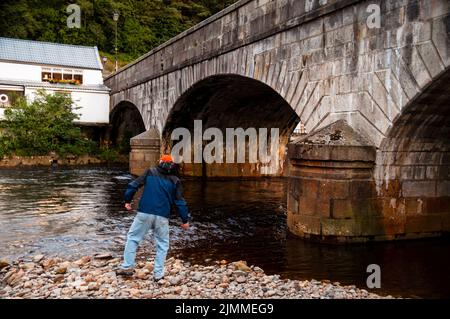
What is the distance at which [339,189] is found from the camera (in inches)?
333

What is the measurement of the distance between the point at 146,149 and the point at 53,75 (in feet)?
52.2

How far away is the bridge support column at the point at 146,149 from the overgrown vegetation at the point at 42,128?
941 cm

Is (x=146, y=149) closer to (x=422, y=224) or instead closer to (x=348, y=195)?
→ (x=348, y=195)

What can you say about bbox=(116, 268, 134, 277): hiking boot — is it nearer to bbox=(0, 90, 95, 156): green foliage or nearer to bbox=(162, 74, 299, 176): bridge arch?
bbox=(162, 74, 299, 176): bridge arch

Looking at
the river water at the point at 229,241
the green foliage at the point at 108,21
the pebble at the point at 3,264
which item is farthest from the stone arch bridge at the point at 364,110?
the green foliage at the point at 108,21

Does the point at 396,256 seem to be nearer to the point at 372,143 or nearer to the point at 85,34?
the point at 372,143

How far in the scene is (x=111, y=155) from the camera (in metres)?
32.3

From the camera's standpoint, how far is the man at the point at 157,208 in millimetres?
6055

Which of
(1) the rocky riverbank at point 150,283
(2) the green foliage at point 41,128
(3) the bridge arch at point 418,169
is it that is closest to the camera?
(1) the rocky riverbank at point 150,283

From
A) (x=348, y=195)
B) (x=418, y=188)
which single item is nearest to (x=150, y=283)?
(x=348, y=195)

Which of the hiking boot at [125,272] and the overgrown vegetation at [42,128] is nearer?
the hiking boot at [125,272]

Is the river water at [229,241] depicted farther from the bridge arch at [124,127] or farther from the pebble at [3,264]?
the bridge arch at [124,127]

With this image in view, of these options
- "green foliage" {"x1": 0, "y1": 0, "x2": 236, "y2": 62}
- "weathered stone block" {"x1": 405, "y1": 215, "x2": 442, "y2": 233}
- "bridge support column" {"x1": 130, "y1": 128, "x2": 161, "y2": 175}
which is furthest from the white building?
"weathered stone block" {"x1": 405, "y1": 215, "x2": 442, "y2": 233}
